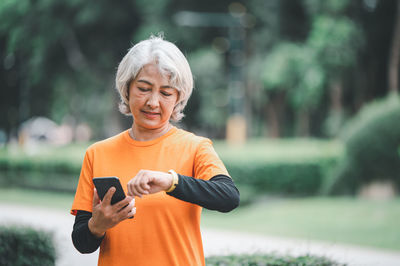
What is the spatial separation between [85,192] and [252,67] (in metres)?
21.7

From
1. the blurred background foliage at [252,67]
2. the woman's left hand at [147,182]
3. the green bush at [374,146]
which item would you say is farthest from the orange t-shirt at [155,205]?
the green bush at [374,146]

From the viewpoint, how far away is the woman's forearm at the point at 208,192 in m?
1.78

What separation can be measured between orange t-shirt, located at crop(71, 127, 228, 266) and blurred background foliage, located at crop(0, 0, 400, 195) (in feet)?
29.2

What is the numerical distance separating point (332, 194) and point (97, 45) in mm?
15808

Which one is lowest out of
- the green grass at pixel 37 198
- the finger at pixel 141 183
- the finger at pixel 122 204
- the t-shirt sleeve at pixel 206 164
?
the finger at pixel 122 204

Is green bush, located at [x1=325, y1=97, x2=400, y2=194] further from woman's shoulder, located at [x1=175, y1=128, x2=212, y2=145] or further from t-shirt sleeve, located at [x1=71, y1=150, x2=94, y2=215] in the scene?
t-shirt sleeve, located at [x1=71, y1=150, x2=94, y2=215]

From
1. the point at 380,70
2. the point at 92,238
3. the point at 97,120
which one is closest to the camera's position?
the point at 92,238

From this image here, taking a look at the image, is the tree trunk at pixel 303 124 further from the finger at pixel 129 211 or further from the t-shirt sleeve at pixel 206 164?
the finger at pixel 129 211

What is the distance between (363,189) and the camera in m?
11.8

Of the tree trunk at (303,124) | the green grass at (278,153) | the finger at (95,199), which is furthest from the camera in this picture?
the tree trunk at (303,124)

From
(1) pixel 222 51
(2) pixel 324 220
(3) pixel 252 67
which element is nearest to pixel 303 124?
(1) pixel 222 51

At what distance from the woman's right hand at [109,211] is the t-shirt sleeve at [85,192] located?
0.42ft

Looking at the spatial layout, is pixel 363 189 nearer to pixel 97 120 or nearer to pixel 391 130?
pixel 391 130

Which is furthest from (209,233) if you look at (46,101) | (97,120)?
(97,120)
